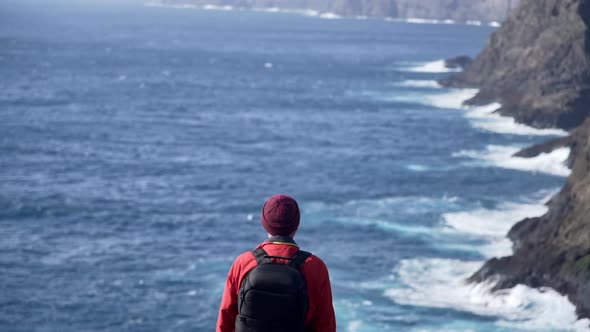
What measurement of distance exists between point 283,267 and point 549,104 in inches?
2845

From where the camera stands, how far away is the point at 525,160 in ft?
201

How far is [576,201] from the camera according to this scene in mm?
36031

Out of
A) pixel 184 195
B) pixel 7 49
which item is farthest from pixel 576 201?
pixel 7 49

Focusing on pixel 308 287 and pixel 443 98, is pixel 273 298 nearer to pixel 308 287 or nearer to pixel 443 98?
pixel 308 287

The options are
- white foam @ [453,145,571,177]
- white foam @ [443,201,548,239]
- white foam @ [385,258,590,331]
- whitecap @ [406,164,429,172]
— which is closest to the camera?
white foam @ [385,258,590,331]

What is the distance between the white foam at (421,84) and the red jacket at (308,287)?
4190 inches

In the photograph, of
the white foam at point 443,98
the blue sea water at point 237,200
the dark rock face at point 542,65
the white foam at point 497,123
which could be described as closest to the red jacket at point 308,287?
the blue sea water at point 237,200

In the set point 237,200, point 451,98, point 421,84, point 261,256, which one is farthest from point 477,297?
point 421,84

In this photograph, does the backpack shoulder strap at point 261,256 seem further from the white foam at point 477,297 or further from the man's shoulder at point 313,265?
the white foam at point 477,297

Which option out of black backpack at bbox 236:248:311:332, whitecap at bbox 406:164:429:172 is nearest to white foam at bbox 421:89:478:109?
whitecap at bbox 406:164:429:172

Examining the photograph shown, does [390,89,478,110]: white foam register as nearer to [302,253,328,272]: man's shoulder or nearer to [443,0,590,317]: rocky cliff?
[443,0,590,317]: rocky cliff

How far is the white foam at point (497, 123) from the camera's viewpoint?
7338cm

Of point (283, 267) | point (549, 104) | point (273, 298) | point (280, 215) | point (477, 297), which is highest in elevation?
point (280, 215)

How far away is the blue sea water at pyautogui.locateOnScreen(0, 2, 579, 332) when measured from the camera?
112 feet
